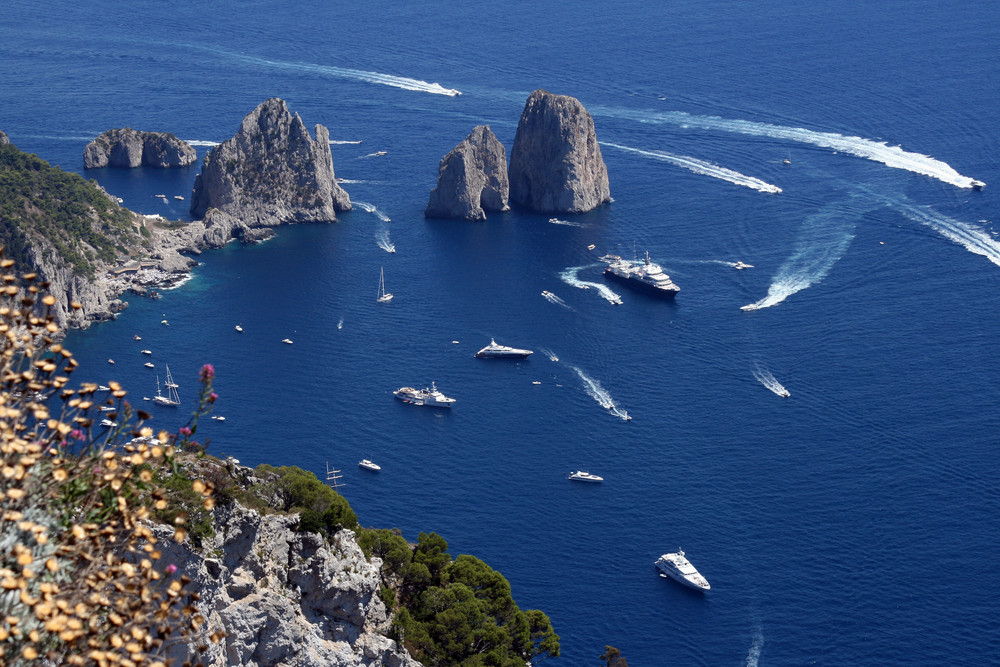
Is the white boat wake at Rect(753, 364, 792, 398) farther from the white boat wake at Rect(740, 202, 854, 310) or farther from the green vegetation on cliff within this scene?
the green vegetation on cliff

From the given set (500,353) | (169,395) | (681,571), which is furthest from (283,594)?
(500,353)

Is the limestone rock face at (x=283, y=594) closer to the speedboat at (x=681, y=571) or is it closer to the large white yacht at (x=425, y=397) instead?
the speedboat at (x=681, y=571)

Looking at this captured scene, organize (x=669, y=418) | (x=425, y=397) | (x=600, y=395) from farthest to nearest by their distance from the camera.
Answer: (x=600, y=395) < (x=425, y=397) < (x=669, y=418)

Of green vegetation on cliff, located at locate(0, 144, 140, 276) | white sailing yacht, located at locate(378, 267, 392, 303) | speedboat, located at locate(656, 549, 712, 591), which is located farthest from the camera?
white sailing yacht, located at locate(378, 267, 392, 303)

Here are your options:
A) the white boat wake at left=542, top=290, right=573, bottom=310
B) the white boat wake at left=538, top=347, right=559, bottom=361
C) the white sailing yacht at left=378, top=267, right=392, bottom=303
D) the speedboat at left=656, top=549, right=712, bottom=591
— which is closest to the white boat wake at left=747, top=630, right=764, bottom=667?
the speedboat at left=656, top=549, right=712, bottom=591

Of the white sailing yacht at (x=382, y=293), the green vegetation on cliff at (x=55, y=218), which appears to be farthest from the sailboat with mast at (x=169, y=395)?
the white sailing yacht at (x=382, y=293)

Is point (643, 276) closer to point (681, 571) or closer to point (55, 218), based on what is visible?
point (681, 571)

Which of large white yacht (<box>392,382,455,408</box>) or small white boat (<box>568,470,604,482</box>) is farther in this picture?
large white yacht (<box>392,382,455,408</box>)
